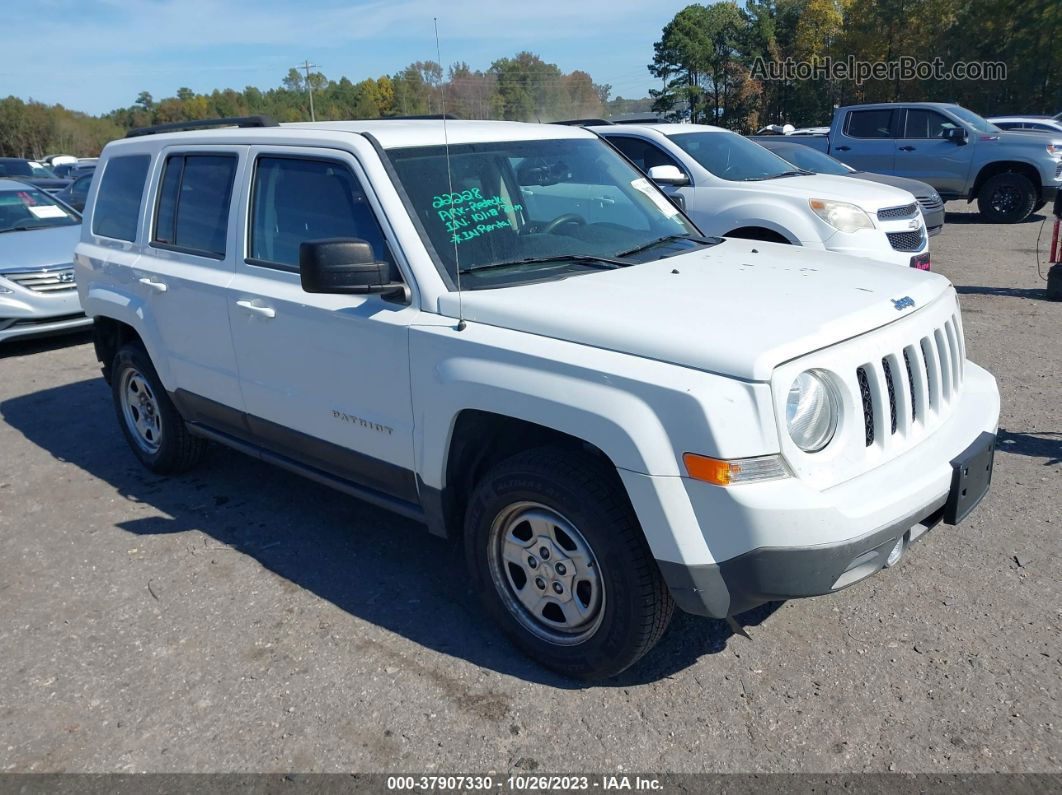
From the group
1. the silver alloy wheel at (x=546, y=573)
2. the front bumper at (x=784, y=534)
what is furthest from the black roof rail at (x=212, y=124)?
the front bumper at (x=784, y=534)

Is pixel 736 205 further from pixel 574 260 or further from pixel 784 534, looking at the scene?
pixel 784 534

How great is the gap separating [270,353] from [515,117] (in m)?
1.98

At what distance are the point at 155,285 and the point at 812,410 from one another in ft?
11.6

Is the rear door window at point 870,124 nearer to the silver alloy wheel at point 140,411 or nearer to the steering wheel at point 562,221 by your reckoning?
the steering wheel at point 562,221

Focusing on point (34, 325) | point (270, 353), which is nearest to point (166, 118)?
point (34, 325)

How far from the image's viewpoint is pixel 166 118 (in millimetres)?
83875

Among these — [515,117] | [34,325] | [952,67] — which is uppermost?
[952,67]

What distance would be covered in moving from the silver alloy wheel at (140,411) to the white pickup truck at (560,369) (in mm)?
597

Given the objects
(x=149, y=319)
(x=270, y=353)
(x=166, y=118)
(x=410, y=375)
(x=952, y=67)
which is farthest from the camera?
(x=166, y=118)

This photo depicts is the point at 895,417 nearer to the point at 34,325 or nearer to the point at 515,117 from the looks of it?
the point at 515,117

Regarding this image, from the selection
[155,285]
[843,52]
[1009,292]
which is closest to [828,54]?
[843,52]

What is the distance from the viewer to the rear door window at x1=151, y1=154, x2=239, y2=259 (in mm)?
4395

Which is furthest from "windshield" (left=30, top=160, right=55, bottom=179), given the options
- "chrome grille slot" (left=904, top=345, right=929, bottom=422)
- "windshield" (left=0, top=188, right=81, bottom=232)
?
"chrome grille slot" (left=904, top=345, right=929, bottom=422)

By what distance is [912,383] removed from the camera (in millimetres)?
3158
